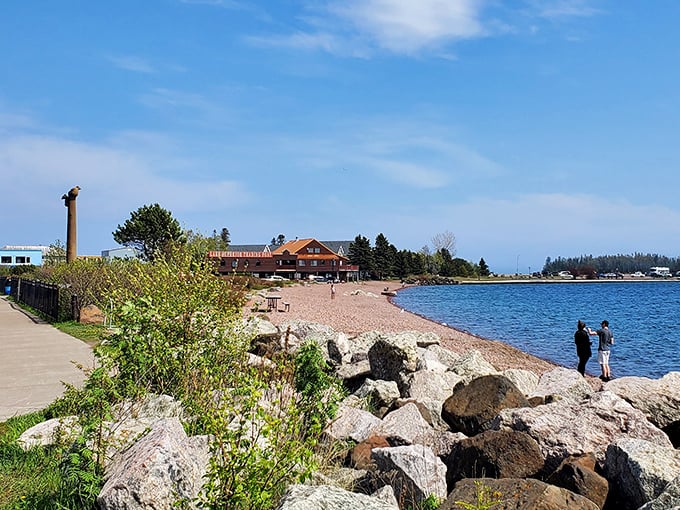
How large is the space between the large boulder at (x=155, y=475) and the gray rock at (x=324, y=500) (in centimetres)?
82

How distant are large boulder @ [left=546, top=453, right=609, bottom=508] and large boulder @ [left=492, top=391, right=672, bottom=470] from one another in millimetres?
631

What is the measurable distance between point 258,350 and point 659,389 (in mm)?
7192

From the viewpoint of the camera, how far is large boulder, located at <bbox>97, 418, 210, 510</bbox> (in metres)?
4.25

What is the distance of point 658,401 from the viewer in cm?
856

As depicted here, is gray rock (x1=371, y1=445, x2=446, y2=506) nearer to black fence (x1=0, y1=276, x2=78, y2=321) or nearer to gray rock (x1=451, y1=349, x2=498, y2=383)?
gray rock (x1=451, y1=349, x2=498, y2=383)

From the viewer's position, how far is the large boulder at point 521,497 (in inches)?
180

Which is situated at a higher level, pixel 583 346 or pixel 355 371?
pixel 355 371

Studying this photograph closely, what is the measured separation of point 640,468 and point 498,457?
120 cm

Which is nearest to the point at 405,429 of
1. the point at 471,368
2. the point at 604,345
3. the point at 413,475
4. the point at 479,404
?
the point at 479,404

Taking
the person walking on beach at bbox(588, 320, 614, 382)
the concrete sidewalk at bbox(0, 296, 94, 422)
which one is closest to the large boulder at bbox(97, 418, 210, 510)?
the concrete sidewalk at bbox(0, 296, 94, 422)

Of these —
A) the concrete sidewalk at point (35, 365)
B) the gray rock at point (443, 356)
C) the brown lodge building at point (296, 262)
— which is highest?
the brown lodge building at point (296, 262)

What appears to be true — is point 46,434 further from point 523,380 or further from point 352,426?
point 523,380

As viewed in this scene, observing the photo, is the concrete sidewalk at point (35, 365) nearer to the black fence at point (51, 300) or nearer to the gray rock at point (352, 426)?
the black fence at point (51, 300)

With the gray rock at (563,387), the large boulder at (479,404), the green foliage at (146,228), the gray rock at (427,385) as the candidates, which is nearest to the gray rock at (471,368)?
the gray rock at (427,385)
